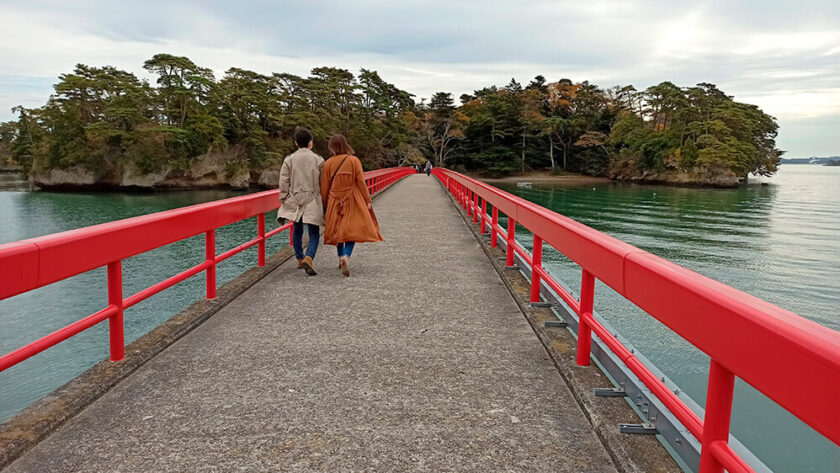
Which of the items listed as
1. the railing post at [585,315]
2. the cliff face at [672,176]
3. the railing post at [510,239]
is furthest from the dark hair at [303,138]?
the cliff face at [672,176]

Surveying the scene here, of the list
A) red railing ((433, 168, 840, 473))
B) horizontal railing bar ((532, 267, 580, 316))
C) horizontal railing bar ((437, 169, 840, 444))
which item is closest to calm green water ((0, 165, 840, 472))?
horizontal railing bar ((532, 267, 580, 316))

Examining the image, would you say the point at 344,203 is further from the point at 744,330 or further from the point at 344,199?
the point at 744,330

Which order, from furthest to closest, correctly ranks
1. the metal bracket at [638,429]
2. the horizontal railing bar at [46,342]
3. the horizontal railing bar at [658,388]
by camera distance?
the metal bracket at [638,429]
the horizontal railing bar at [46,342]
the horizontal railing bar at [658,388]

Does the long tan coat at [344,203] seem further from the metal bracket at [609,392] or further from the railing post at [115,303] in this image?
the metal bracket at [609,392]

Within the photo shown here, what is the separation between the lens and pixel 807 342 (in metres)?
1.29

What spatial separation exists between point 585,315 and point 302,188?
3.88 m

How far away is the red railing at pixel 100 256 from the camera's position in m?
2.48

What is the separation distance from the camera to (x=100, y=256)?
3188 millimetres

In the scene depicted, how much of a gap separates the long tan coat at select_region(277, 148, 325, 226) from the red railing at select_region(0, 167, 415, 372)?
105 cm

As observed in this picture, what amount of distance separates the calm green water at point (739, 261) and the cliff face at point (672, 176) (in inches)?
457

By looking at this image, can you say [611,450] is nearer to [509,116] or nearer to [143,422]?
[143,422]

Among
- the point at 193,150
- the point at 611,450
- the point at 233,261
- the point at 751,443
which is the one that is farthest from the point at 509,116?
the point at 611,450

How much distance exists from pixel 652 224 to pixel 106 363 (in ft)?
106

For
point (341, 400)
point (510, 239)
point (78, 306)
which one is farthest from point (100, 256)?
point (78, 306)
